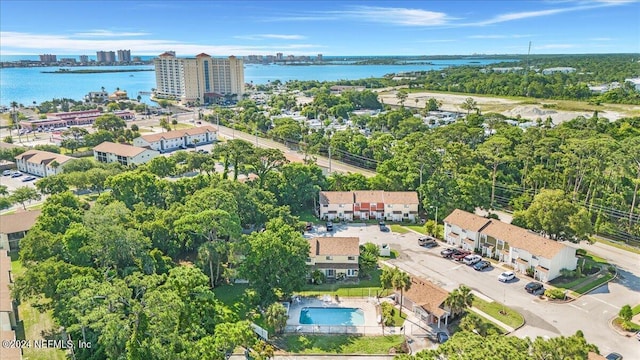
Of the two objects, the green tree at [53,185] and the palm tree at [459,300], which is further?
the green tree at [53,185]

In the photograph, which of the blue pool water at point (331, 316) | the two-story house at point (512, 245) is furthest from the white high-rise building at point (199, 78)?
the blue pool water at point (331, 316)

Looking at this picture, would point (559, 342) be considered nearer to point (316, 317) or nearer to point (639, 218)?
point (316, 317)

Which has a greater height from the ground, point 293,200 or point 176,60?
point 176,60

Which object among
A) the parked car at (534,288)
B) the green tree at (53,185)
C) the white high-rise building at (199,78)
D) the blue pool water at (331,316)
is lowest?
→ the blue pool water at (331,316)

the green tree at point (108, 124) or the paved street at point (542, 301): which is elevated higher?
the green tree at point (108, 124)

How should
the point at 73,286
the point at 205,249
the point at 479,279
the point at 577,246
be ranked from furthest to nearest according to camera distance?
1. the point at 577,246
2. the point at 479,279
3. the point at 205,249
4. the point at 73,286

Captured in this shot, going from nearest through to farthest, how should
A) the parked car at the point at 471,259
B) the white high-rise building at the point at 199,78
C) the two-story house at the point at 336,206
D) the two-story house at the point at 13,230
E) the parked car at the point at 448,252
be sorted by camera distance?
1. the parked car at the point at 471,259
2. the parked car at the point at 448,252
3. the two-story house at the point at 13,230
4. the two-story house at the point at 336,206
5. the white high-rise building at the point at 199,78

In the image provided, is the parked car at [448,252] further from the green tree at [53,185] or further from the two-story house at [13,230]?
the green tree at [53,185]

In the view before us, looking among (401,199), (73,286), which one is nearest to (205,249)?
(73,286)
